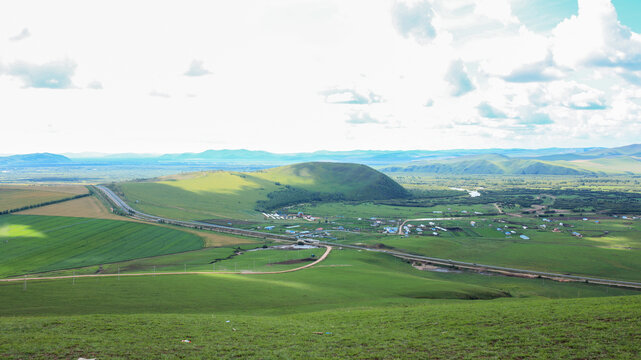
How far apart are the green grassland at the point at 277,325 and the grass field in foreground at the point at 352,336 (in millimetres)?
91

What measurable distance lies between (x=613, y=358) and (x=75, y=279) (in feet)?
248

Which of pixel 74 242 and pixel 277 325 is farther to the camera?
pixel 74 242

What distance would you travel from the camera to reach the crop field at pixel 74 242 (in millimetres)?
90812

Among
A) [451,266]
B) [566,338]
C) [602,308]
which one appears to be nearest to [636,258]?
[451,266]

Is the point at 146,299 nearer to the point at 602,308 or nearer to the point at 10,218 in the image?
the point at 602,308

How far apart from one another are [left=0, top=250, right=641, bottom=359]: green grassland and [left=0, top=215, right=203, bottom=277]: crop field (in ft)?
130

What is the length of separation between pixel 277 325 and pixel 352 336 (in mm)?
9010

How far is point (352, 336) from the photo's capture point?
32.8m

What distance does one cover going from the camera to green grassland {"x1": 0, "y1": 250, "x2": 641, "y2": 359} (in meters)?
28.0

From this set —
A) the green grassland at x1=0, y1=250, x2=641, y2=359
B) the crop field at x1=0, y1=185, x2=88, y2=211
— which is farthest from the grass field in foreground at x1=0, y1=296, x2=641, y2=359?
the crop field at x1=0, y1=185, x2=88, y2=211

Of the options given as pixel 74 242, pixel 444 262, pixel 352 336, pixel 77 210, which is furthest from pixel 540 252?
pixel 77 210

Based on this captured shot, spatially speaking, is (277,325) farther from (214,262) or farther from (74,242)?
(74,242)

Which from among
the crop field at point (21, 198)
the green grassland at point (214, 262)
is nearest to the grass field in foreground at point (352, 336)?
the green grassland at point (214, 262)

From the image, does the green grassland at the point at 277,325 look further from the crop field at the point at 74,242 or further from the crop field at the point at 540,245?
the crop field at the point at 540,245
